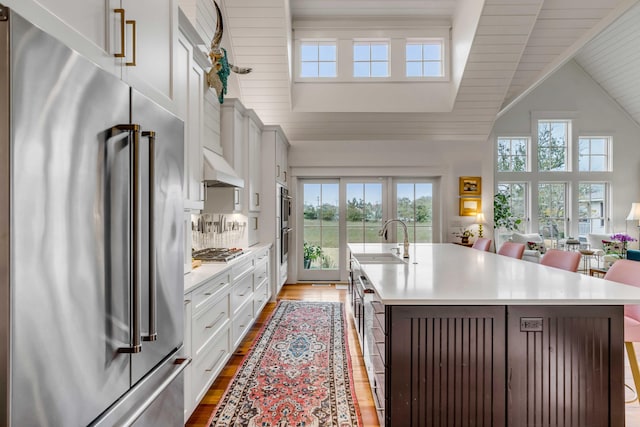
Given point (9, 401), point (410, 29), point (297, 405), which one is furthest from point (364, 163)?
point (9, 401)

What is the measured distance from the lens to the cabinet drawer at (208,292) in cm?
201

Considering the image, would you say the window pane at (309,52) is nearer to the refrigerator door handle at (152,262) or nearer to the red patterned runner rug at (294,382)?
the red patterned runner rug at (294,382)

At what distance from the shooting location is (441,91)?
18.0ft

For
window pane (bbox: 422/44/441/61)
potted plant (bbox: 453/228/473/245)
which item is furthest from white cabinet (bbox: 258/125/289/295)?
potted plant (bbox: 453/228/473/245)

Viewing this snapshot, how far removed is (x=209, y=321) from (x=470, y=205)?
513 cm

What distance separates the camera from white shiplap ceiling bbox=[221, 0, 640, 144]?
14.2ft

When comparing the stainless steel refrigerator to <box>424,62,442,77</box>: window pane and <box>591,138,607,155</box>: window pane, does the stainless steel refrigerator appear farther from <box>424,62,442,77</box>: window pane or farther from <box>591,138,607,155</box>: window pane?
<box>591,138,607,155</box>: window pane

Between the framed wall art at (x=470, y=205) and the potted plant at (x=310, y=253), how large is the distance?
8.46ft

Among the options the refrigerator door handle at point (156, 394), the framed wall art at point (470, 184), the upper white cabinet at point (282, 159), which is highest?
the upper white cabinet at point (282, 159)

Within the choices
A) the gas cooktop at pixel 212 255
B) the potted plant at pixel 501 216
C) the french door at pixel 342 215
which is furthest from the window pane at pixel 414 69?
the gas cooktop at pixel 212 255

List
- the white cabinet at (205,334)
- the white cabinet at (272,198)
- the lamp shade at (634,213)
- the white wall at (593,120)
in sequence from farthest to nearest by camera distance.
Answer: the white wall at (593,120) → the lamp shade at (634,213) → the white cabinet at (272,198) → the white cabinet at (205,334)

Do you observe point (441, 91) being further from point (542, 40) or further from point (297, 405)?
point (297, 405)

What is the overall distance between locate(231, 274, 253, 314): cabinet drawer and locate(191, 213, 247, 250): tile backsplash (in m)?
0.56

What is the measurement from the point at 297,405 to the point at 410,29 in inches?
216
